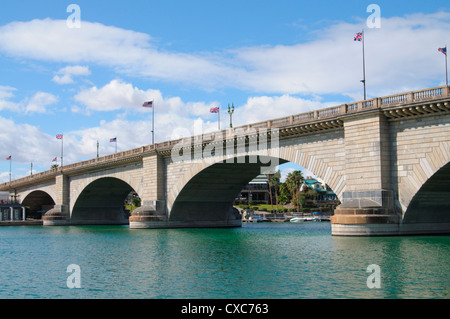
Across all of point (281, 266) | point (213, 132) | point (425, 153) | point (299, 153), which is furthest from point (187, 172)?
point (281, 266)

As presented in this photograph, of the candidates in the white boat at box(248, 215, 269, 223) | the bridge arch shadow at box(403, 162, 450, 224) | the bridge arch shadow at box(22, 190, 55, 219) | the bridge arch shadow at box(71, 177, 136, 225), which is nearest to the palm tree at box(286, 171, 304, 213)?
the white boat at box(248, 215, 269, 223)

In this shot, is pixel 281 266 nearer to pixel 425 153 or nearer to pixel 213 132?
pixel 425 153

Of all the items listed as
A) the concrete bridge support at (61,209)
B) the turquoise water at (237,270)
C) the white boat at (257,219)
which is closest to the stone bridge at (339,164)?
the turquoise water at (237,270)

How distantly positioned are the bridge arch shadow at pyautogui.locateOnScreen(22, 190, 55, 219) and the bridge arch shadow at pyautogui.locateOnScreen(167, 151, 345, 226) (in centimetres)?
5874

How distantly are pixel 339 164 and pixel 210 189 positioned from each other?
25877 millimetres

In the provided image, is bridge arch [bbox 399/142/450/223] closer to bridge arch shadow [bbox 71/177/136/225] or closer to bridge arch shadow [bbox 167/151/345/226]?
bridge arch shadow [bbox 167/151/345/226]

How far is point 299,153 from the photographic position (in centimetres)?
4794

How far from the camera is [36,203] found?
411 ft

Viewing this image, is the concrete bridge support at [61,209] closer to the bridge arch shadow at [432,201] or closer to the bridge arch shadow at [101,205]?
the bridge arch shadow at [101,205]

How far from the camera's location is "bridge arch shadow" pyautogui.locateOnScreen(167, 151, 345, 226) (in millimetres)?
60375

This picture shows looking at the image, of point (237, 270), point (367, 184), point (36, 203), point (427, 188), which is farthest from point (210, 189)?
point (36, 203)

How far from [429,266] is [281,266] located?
7351 mm

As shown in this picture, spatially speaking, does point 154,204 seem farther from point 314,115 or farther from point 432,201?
point 432,201
